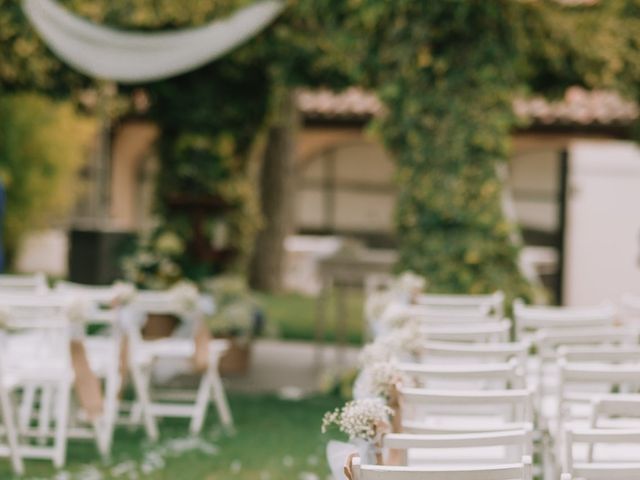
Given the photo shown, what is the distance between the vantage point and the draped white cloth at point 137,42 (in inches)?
363

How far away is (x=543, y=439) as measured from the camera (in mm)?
6105

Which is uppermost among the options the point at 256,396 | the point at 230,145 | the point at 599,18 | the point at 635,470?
the point at 599,18

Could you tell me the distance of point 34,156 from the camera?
772 inches

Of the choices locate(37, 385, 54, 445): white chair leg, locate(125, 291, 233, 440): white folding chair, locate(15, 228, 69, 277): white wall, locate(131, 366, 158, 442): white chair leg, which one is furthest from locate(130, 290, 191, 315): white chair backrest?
locate(15, 228, 69, 277): white wall

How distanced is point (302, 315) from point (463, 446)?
11.8m

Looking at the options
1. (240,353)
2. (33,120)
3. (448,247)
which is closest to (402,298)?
(448,247)

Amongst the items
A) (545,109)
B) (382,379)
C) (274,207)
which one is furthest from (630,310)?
(545,109)

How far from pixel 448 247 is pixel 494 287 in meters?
0.44

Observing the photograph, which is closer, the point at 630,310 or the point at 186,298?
the point at 630,310

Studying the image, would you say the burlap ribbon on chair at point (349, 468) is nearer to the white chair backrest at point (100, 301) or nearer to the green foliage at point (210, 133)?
the white chair backrest at point (100, 301)

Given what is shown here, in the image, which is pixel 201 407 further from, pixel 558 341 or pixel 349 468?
pixel 349 468

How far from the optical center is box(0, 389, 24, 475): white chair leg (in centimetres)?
670

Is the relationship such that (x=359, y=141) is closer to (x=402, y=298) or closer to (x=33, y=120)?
(x=33, y=120)

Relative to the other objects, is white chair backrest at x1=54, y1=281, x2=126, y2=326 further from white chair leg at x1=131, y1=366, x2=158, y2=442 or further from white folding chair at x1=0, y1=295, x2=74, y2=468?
white chair leg at x1=131, y1=366, x2=158, y2=442
